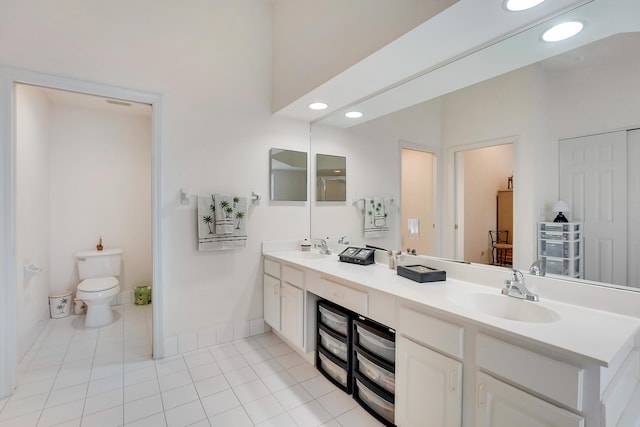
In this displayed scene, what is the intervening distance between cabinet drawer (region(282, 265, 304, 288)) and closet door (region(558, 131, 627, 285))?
5.69 feet

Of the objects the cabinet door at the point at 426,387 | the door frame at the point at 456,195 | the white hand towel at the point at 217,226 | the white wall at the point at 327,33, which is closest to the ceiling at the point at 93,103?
the white hand towel at the point at 217,226

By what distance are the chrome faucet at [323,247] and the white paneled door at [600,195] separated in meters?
1.92

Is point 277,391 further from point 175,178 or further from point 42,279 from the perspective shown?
point 42,279

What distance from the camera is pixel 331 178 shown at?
10.0ft

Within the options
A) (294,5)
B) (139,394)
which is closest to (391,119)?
(294,5)

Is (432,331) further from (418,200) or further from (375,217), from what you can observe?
(375,217)

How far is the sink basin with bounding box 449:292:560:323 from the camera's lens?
4.49 ft

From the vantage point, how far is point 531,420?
3.44ft

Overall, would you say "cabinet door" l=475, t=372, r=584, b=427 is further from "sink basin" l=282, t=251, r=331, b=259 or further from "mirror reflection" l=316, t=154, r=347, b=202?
"mirror reflection" l=316, t=154, r=347, b=202

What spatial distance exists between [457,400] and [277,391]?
4.15ft

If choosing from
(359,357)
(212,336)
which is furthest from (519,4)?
(212,336)

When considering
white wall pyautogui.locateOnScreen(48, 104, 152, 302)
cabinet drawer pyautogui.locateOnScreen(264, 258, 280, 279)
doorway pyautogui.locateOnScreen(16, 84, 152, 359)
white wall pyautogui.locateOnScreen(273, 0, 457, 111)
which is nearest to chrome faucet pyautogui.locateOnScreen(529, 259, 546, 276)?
white wall pyautogui.locateOnScreen(273, 0, 457, 111)

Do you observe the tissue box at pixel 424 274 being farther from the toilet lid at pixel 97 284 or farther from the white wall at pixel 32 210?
the toilet lid at pixel 97 284

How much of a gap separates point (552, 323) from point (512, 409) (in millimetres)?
364
